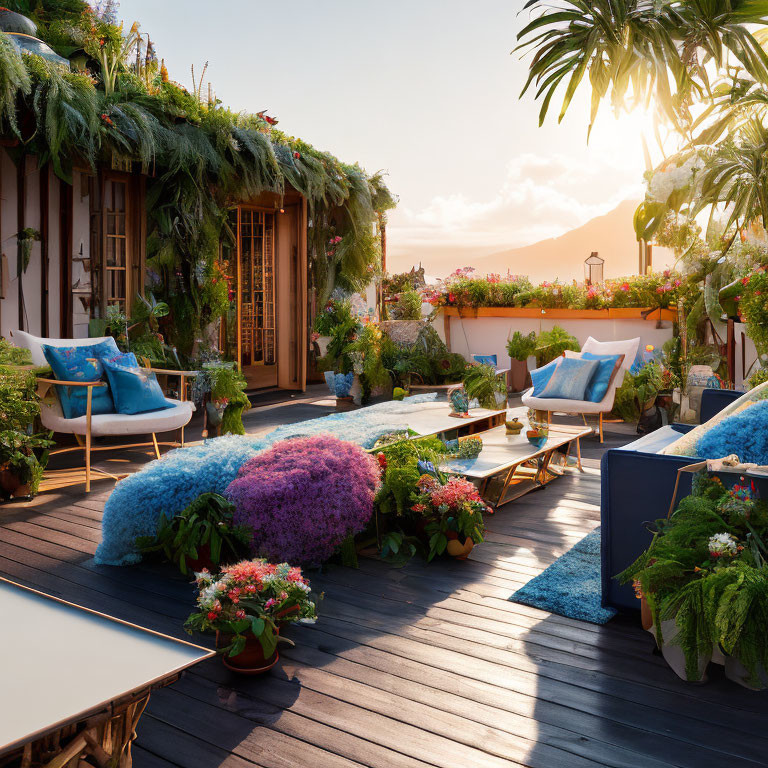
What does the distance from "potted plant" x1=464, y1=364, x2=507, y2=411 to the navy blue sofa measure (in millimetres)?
2889

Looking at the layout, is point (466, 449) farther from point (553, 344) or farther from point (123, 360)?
point (553, 344)

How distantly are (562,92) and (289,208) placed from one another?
600 cm

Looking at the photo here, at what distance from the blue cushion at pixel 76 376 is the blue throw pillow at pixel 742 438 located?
154 inches

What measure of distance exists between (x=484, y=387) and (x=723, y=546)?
11.6ft

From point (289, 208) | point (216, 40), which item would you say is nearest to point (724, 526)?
point (289, 208)

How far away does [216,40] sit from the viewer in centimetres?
914

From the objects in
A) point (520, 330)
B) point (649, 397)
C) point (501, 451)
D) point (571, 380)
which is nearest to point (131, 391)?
point (501, 451)

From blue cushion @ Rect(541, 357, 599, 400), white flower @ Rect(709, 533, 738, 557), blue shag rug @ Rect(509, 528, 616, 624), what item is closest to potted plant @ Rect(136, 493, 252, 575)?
blue shag rug @ Rect(509, 528, 616, 624)

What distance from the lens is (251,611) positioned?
8.22 ft

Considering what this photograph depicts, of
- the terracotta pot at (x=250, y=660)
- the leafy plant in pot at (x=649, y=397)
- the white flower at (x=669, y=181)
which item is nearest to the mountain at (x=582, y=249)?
the leafy plant in pot at (x=649, y=397)

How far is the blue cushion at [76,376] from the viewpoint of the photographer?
196 inches

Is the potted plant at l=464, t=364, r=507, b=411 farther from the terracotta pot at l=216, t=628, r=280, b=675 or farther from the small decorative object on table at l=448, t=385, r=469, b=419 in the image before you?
the terracotta pot at l=216, t=628, r=280, b=675

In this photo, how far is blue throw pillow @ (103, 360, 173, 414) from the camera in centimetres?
512

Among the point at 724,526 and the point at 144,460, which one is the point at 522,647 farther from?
the point at 144,460
